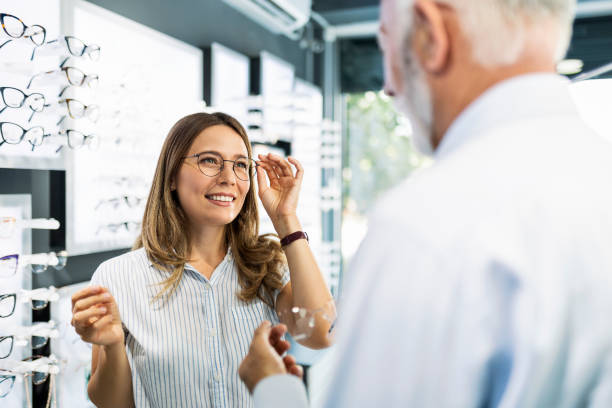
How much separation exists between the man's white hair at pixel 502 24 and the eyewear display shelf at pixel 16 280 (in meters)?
1.37

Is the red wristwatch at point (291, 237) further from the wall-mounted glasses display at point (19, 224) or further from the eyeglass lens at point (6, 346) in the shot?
the eyeglass lens at point (6, 346)

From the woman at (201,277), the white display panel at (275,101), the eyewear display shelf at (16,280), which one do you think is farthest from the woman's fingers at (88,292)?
the white display panel at (275,101)

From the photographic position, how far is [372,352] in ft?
1.59

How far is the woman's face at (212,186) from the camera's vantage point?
1.50 metres

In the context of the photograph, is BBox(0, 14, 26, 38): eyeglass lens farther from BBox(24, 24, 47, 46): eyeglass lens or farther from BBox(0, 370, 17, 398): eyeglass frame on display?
BBox(0, 370, 17, 398): eyeglass frame on display

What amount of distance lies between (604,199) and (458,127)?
0.57 ft

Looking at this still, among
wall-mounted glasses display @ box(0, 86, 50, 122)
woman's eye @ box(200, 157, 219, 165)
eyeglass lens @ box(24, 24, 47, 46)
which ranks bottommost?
woman's eye @ box(200, 157, 219, 165)

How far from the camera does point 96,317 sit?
1121 millimetres

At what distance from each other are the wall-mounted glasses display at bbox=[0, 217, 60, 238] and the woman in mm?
231

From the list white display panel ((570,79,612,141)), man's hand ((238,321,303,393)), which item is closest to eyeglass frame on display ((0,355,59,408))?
man's hand ((238,321,303,393))

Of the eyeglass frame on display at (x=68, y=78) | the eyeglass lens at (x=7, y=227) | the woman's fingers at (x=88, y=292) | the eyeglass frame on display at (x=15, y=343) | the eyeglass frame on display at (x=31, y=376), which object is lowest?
the eyeglass frame on display at (x=31, y=376)

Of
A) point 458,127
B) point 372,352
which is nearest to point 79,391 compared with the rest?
point 372,352

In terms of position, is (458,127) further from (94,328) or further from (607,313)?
(94,328)

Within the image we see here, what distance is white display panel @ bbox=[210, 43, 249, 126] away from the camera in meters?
2.52
